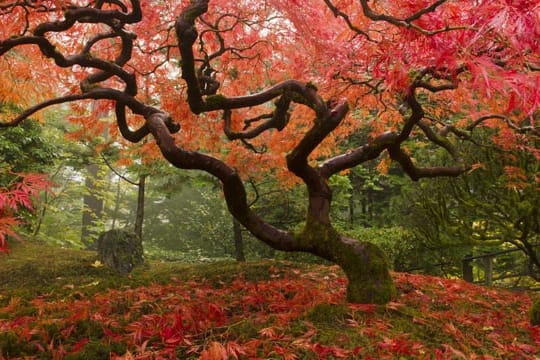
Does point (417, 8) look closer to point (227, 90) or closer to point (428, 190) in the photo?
point (227, 90)

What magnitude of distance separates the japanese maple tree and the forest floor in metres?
0.54

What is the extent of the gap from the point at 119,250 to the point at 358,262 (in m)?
5.08

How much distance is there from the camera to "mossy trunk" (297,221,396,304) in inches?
140

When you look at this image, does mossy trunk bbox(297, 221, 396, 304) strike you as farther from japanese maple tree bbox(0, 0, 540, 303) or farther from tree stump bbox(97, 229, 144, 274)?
tree stump bbox(97, 229, 144, 274)

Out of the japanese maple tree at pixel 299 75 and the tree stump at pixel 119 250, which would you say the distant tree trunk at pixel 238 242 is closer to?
the japanese maple tree at pixel 299 75

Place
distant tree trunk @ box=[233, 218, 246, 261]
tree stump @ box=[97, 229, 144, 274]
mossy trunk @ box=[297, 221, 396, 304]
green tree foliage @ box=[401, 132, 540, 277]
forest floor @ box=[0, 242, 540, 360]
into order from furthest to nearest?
distant tree trunk @ box=[233, 218, 246, 261], tree stump @ box=[97, 229, 144, 274], green tree foliage @ box=[401, 132, 540, 277], mossy trunk @ box=[297, 221, 396, 304], forest floor @ box=[0, 242, 540, 360]

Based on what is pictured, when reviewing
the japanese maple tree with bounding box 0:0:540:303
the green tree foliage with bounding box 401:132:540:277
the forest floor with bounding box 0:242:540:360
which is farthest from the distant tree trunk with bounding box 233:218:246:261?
the green tree foliage with bounding box 401:132:540:277

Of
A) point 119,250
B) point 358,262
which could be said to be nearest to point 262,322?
point 358,262

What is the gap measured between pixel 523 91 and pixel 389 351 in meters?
1.84

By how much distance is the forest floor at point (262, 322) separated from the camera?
2621 millimetres

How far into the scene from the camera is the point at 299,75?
6043mm

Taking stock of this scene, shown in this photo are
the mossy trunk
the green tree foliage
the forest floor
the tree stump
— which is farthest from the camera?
the tree stump

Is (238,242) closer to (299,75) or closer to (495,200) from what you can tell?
(299,75)

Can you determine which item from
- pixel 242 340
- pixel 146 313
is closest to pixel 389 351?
pixel 242 340
